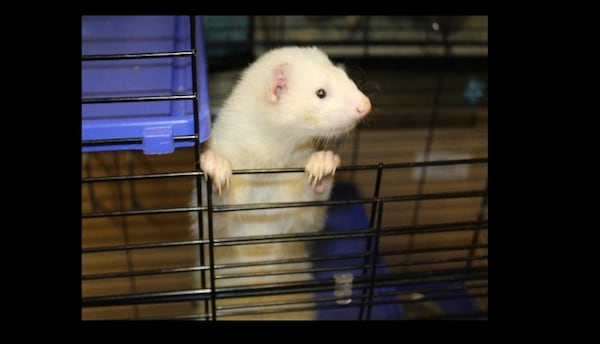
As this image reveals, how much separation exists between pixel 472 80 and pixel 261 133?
50.7 inches

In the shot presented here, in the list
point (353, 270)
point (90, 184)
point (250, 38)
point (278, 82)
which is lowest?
point (353, 270)

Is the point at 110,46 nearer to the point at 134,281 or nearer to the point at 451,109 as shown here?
the point at 134,281

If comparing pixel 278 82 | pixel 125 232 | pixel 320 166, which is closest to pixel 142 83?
pixel 278 82

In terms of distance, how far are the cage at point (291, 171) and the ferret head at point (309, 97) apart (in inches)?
5.2

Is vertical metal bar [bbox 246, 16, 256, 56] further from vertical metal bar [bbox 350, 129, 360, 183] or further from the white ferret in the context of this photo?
the white ferret

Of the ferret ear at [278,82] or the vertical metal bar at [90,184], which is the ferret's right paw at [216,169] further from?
the vertical metal bar at [90,184]

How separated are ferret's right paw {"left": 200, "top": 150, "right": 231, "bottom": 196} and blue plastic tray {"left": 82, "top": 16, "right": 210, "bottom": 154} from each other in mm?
64

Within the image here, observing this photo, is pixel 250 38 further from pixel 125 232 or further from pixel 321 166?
pixel 321 166

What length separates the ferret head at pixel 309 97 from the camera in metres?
1.02

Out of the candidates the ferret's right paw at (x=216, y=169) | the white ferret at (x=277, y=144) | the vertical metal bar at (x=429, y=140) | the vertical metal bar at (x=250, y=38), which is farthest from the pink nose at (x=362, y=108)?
the vertical metal bar at (x=250, y=38)

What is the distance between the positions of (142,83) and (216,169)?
0.30 metres

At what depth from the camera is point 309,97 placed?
104 cm

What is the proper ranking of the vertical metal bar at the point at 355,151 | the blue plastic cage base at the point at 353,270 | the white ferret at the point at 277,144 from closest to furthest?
the white ferret at the point at 277,144, the blue plastic cage base at the point at 353,270, the vertical metal bar at the point at 355,151

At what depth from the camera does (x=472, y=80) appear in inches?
84.9
